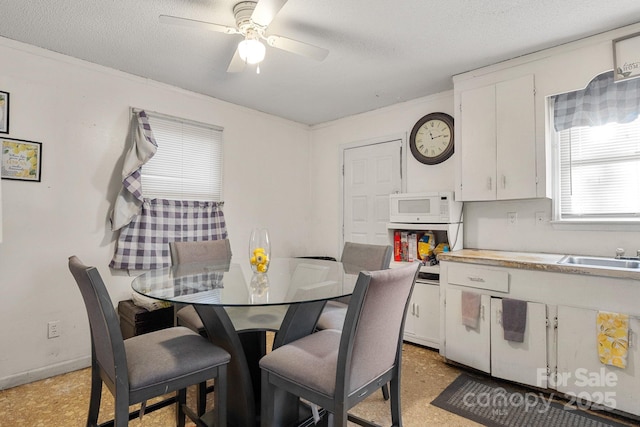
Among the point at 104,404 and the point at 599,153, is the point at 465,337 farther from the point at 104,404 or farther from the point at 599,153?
the point at 104,404

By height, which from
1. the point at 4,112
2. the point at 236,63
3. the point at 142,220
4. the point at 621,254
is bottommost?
the point at 621,254

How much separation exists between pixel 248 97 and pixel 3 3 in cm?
190

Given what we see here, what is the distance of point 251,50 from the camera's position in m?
1.92

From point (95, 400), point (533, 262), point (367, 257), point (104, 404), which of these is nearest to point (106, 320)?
point (95, 400)

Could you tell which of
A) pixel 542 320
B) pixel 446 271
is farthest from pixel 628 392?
pixel 446 271

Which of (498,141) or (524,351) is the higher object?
(498,141)

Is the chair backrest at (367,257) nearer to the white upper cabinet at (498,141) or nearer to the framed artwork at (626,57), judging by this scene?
the white upper cabinet at (498,141)

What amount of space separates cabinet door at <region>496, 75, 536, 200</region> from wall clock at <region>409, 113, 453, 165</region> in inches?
23.5

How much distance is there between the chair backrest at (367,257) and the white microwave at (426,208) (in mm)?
740

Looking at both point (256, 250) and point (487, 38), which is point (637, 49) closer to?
point (487, 38)

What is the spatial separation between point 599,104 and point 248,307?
288 cm

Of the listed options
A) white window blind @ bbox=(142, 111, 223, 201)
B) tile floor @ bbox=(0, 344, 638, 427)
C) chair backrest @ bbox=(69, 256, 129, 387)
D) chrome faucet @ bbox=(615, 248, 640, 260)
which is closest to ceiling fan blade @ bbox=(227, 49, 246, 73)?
white window blind @ bbox=(142, 111, 223, 201)

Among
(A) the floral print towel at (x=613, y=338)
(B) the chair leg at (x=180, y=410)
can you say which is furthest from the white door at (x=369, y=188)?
(B) the chair leg at (x=180, y=410)

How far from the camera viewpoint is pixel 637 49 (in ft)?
7.12
